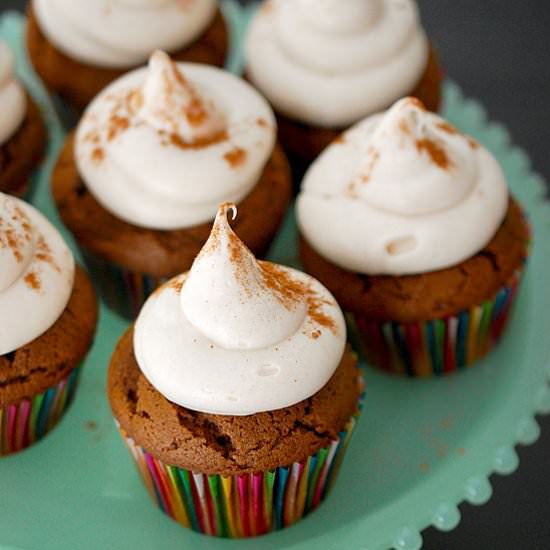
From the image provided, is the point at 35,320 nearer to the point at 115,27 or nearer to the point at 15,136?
the point at 15,136

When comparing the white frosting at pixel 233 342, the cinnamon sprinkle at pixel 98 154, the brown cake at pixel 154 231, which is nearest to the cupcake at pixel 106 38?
the brown cake at pixel 154 231

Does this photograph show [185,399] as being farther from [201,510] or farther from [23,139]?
[23,139]

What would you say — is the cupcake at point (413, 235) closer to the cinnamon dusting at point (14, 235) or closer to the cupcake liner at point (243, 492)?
the cupcake liner at point (243, 492)

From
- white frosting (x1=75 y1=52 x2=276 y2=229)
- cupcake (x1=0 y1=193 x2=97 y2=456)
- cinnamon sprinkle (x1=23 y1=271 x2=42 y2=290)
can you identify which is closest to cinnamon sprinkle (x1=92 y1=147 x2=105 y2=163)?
white frosting (x1=75 y1=52 x2=276 y2=229)

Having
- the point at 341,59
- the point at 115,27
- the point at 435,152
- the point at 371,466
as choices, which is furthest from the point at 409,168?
the point at 115,27

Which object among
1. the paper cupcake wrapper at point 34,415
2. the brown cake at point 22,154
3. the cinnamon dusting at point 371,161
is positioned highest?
the cinnamon dusting at point 371,161
